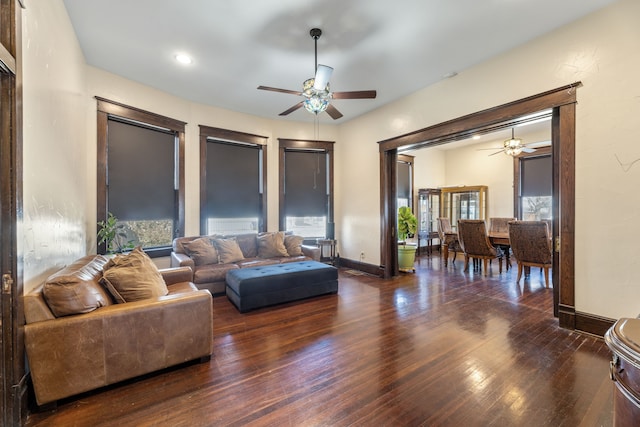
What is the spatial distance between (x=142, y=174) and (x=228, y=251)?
1832mm

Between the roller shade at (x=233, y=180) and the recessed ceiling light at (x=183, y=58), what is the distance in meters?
1.70

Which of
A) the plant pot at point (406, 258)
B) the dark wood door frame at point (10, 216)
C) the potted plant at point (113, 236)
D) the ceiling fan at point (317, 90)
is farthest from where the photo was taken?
the plant pot at point (406, 258)

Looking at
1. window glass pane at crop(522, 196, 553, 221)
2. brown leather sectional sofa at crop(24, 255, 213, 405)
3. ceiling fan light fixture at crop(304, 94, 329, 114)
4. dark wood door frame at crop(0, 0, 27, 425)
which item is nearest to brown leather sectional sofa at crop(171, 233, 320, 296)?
brown leather sectional sofa at crop(24, 255, 213, 405)

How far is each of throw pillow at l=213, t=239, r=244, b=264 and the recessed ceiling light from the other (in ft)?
8.85

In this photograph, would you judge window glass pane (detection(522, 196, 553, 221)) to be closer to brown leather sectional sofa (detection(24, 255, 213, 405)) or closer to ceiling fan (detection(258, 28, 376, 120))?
ceiling fan (detection(258, 28, 376, 120))

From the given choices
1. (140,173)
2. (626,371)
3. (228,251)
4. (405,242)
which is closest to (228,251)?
(228,251)

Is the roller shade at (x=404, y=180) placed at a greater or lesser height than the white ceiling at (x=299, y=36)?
lesser

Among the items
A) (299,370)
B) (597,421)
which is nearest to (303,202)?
(299,370)

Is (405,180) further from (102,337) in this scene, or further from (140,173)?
(102,337)

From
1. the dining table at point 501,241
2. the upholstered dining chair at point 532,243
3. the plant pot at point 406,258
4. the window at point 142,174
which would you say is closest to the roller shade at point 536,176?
the dining table at point 501,241

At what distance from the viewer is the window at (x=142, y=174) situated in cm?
379

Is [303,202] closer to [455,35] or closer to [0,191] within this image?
[455,35]

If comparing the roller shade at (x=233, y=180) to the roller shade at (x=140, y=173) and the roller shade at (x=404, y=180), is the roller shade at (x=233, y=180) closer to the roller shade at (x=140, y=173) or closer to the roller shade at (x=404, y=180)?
the roller shade at (x=140, y=173)

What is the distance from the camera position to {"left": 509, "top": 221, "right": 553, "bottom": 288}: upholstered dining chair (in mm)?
4086
